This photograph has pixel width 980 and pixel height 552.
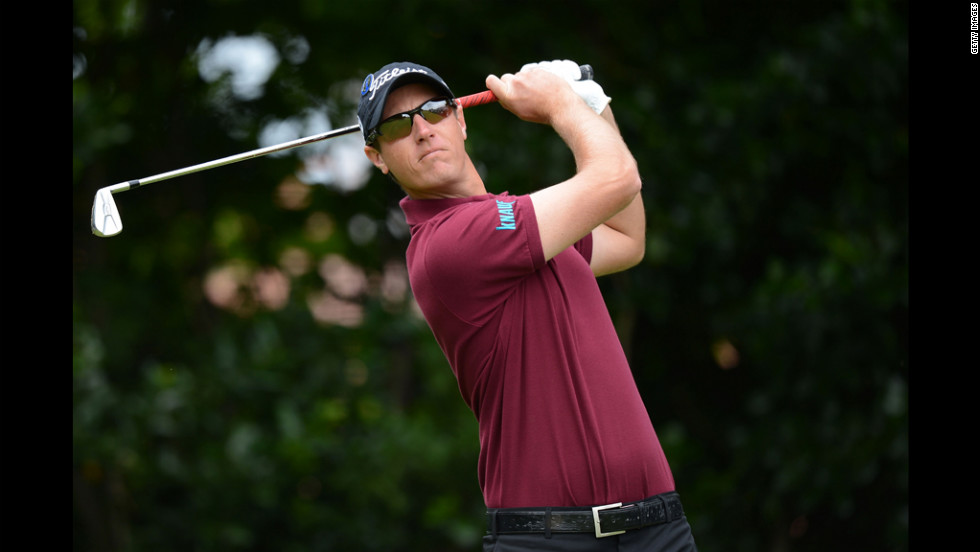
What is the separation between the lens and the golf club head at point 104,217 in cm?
279

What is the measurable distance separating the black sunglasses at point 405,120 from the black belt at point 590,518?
0.90 m

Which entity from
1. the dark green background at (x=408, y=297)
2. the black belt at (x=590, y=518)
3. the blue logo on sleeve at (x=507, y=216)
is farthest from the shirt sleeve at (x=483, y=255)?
the dark green background at (x=408, y=297)

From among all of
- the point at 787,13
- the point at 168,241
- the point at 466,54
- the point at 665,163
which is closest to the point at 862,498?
the point at 665,163

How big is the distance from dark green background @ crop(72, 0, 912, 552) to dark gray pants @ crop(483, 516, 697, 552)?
11.2 ft

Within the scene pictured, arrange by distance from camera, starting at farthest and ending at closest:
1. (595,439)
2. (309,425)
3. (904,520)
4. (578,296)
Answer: (309,425), (904,520), (578,296), (595,439)

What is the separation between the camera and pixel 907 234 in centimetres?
557

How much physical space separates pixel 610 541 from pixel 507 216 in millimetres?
714

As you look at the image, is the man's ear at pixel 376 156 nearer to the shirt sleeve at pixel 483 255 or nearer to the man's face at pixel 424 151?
the man's face at pixel 424 151

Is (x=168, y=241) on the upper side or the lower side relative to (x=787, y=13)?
lower

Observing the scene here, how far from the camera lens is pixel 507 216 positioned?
2.26 metres

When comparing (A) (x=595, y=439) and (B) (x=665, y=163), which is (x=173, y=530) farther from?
(A) (x=595, y=439)

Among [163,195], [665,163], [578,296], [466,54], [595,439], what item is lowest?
[595,439]

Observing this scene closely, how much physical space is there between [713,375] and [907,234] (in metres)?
1.74

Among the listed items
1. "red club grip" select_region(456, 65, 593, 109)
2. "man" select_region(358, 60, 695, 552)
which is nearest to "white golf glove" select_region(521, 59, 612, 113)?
"red club grip" select_region(456, 65, 593, 109)
